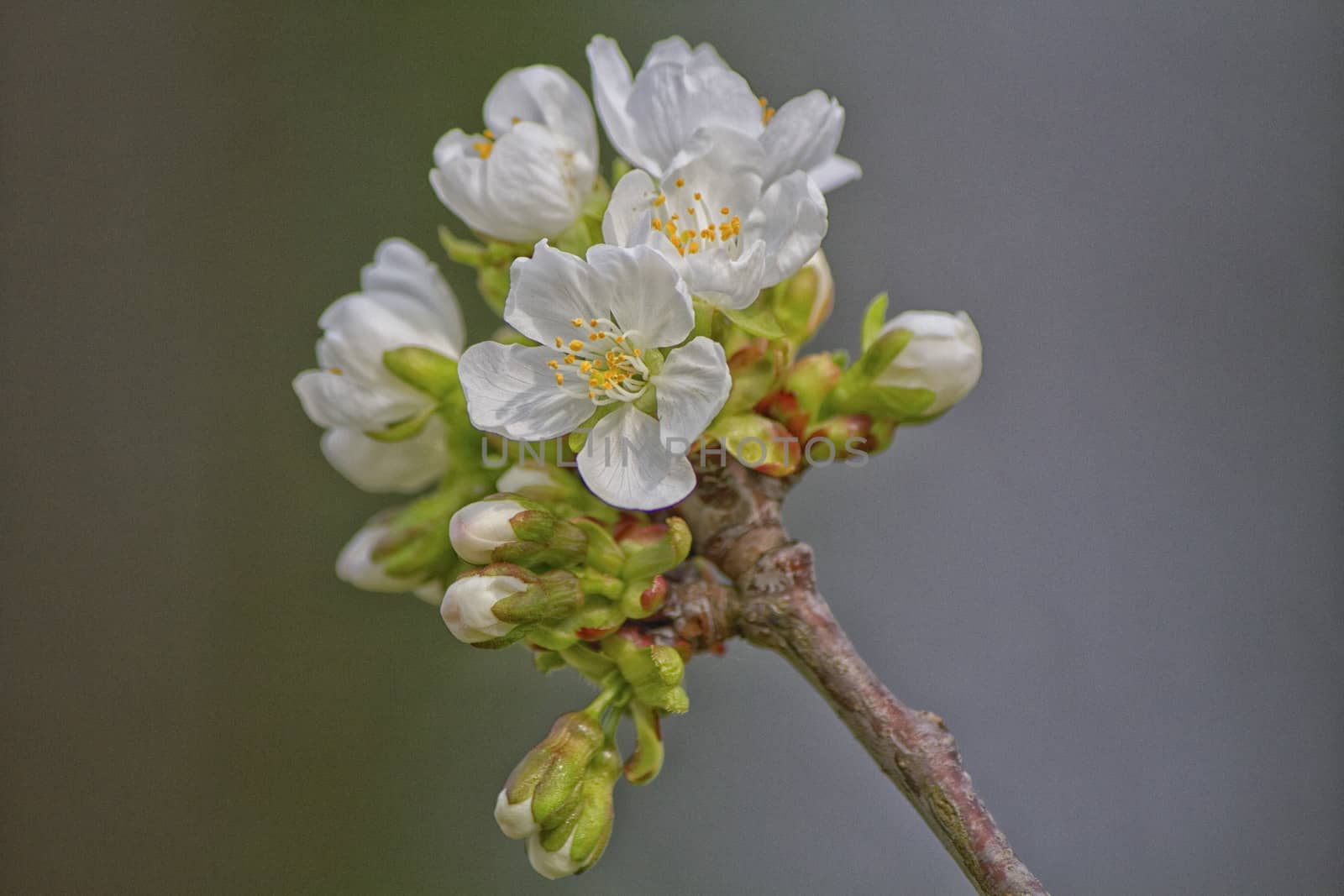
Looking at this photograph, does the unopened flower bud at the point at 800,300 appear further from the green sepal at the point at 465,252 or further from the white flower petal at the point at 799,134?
the green sepal at the point at 465,252

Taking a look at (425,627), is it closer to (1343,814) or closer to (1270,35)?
(1343,814)

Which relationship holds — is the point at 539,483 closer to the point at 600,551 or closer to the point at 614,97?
the point at 600,551

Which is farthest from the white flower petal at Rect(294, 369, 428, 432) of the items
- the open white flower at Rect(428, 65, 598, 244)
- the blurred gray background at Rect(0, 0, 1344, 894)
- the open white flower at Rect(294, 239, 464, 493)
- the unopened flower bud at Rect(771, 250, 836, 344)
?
the blurred gray background at Rect(0, 0, 1344, 894)

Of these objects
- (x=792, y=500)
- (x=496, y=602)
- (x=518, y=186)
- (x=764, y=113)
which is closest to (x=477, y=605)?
(x=496, y=602)

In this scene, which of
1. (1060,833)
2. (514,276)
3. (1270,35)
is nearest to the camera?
(514,276)

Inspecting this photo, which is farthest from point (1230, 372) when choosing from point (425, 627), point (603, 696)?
point (425, 627)


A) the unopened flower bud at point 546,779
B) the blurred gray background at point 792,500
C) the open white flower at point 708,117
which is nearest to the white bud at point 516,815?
the unopened flower bud at point 546,779

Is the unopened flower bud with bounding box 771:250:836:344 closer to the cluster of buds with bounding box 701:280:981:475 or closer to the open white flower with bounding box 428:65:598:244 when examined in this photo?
the cluster of buds with bounding box 701:280:981:475
